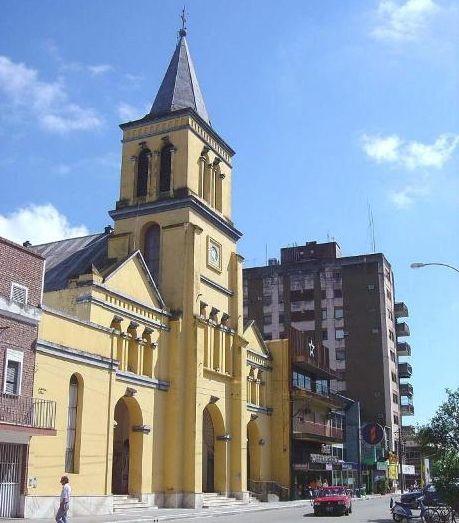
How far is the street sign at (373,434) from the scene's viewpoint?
65.1 meters

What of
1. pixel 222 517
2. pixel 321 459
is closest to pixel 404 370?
pixel 321 459

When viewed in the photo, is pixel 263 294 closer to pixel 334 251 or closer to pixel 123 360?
pixel 334 251

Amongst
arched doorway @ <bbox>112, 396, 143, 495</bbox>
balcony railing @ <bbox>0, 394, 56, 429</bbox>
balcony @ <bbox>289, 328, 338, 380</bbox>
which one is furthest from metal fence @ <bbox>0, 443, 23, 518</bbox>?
balcony @ <bbox>289, 328, 338, 380</bbox>

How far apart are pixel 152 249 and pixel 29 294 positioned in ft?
51.8

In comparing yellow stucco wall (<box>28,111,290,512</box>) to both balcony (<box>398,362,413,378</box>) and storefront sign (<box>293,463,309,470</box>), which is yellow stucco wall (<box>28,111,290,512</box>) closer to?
storefront sign (<box>293,463,309,470</box>)

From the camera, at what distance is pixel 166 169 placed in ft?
141

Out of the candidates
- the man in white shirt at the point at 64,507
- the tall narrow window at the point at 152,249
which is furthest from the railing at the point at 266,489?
the man in white shirt at the point at 64,507

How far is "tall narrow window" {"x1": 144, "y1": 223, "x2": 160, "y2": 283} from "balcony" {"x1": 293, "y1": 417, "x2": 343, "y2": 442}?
17.6m

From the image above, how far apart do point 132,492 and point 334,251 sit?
187 ft

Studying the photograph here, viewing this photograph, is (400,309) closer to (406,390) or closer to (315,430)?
(406,390)

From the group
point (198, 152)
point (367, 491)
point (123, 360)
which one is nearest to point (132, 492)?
point (123, 360)

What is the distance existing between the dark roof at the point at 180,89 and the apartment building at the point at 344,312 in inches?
1521

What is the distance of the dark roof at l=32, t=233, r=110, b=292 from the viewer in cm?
4030

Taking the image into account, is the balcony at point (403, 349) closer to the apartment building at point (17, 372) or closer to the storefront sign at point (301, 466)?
the storefront sign at point (301, 466)
